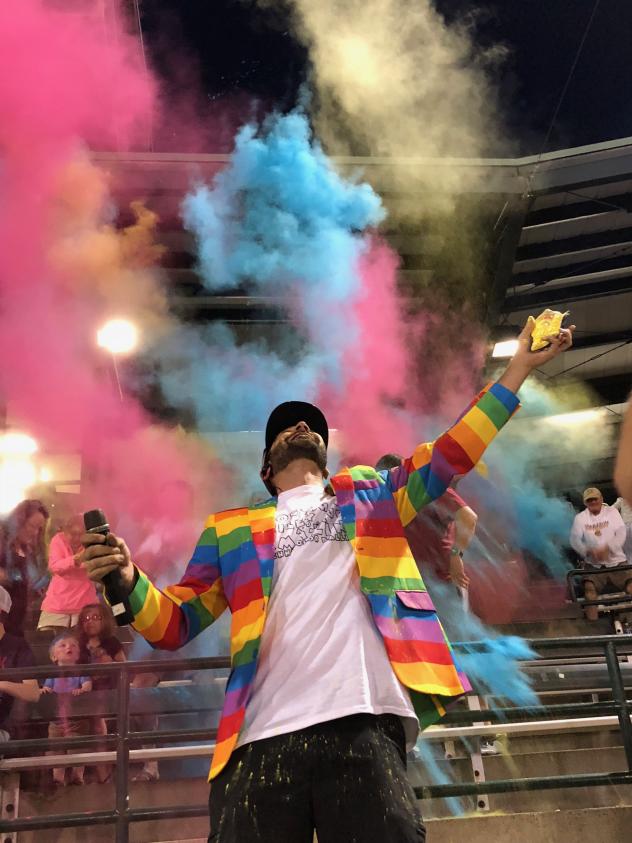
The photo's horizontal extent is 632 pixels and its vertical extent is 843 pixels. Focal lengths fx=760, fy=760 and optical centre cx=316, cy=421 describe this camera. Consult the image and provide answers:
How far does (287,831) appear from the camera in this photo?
159cm

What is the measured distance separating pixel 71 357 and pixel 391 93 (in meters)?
3.95

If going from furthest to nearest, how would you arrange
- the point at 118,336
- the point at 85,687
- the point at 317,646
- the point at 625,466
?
the point at 118,336 < the point at 85,687 < the point at 317,646 < the point at 625,466

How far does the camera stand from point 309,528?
6.93 ft

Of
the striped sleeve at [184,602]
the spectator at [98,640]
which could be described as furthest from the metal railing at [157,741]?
the spectator at [98,640]

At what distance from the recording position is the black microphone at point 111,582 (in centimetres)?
194

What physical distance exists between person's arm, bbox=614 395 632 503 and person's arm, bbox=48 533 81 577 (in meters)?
4.52

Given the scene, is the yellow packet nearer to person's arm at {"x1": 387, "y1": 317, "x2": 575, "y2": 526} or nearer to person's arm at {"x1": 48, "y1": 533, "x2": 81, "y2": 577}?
person's arm at {"x1": 387, "y1": 317, "x2": 575, "y2": 526}

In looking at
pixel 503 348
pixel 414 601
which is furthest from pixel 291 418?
pixel 503 348

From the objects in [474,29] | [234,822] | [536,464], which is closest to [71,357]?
[474,29]

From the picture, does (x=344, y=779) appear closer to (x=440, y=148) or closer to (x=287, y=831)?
(x=287, y=831)

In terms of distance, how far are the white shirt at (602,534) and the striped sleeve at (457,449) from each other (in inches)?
209

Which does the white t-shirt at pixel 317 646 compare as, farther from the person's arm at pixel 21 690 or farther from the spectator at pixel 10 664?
the person's arm at pixel 21 690

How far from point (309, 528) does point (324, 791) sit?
70cm

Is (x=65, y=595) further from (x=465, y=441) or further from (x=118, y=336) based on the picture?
(x=465, y=441)
